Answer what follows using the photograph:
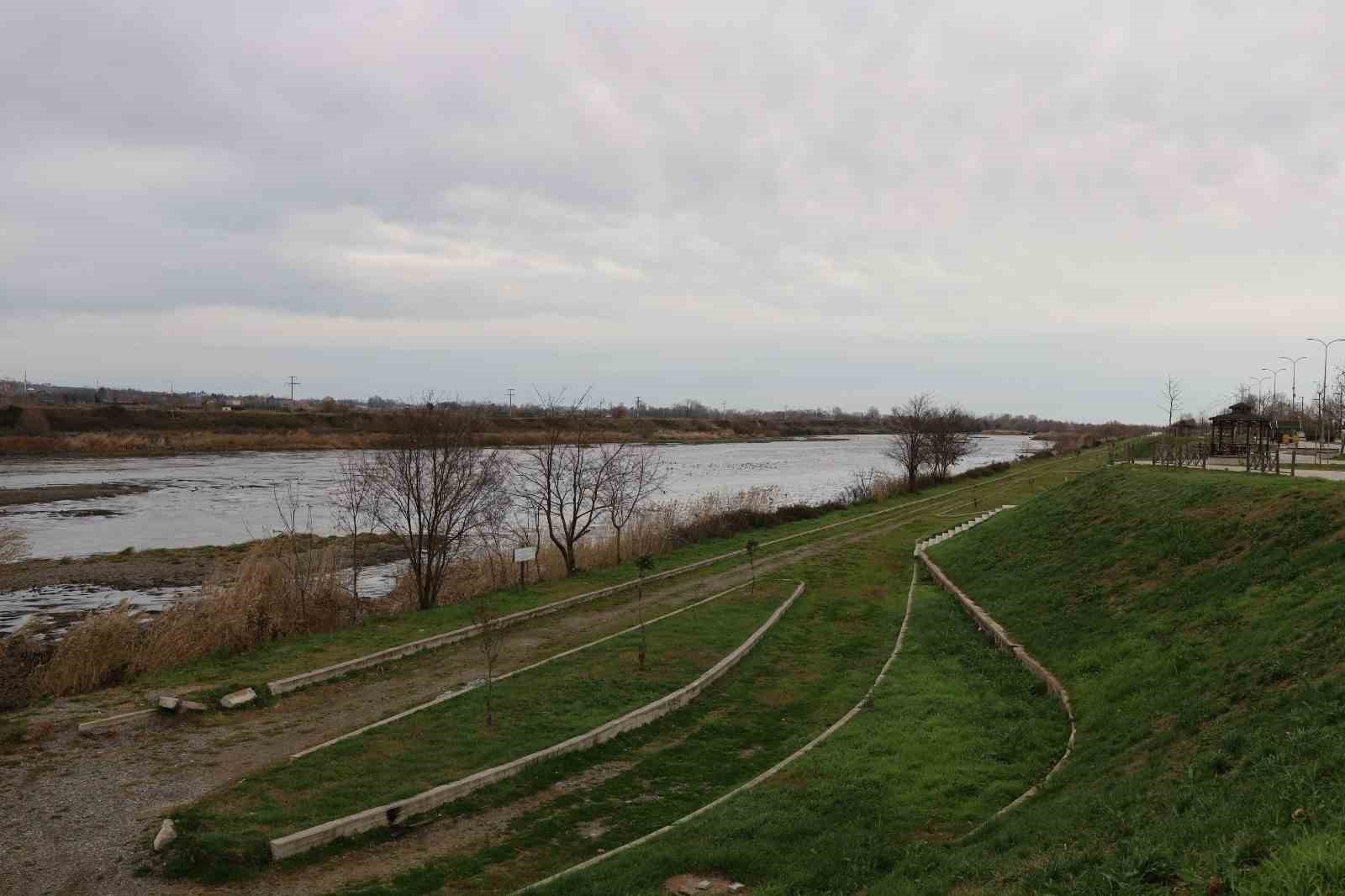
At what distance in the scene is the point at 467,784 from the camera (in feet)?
38.7

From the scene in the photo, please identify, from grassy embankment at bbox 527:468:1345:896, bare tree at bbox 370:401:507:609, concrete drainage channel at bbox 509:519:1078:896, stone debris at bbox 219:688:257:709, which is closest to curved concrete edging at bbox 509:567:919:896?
concrete drainage channel at bbox 509:519:1078:896

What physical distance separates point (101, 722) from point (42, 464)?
7711 cm

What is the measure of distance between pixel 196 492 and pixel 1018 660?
191 feet

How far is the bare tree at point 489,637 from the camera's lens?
14.6 meters

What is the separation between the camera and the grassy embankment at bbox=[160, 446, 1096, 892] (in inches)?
407

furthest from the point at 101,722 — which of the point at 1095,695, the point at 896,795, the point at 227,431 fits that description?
the point at 227,431

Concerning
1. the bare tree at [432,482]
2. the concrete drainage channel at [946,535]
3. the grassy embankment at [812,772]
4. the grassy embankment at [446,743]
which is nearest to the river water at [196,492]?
the bare tree at [432,482]

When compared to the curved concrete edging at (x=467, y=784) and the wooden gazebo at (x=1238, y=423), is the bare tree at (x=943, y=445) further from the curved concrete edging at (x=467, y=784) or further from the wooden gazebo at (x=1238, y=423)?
the curved concrete edging at (x=467, y=784)

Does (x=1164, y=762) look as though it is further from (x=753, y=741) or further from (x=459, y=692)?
(x=459, y=692)

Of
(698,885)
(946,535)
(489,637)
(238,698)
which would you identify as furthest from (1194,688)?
(946,535)

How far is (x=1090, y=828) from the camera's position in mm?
8344

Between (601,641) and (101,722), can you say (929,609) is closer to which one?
(601,641)

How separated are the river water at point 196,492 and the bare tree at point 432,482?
830cm

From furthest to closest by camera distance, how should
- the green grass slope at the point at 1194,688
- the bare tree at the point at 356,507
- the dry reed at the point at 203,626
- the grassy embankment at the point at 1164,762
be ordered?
the bare tree at the point at 356,507, the dry reed at the point at 203,626, the grassy embankment at the point at 1164,762, the green grass slope at the point at 1194,688
